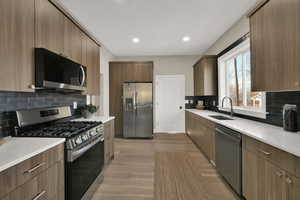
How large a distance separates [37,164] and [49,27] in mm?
1448

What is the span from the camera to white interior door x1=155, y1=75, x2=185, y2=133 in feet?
18.3

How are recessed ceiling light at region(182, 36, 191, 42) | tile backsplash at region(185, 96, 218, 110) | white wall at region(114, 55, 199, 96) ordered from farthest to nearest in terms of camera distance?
1. white wall at region(114, 55, 199, 96)
2. tile backsplash at region(185, 96, 218, 110)
3. recessed ceiling light at region(182, 36, 191, 42)

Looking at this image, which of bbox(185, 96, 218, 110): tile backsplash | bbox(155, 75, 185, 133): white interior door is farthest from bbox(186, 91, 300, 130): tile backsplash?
bbox(155, 75, 185, 133): white interior door

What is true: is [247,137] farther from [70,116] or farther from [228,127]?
[70,116]

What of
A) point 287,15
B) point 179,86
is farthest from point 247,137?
point 179,86

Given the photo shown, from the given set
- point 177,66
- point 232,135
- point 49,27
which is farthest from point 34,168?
point 177,66

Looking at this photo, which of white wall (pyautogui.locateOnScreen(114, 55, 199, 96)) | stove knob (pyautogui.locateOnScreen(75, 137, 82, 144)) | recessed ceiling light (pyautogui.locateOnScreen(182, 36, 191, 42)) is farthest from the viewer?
white wall (pyautogui.locateOnScreen(114, 55, 199, 96))

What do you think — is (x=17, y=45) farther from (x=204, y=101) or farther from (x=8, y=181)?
(x=204, y=101)

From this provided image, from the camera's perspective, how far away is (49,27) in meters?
1.77

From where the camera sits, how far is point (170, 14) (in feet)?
9.23

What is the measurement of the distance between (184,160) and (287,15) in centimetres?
277

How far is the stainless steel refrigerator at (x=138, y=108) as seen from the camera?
15.6ft

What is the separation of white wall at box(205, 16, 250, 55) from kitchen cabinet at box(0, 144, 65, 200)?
11.0 feet

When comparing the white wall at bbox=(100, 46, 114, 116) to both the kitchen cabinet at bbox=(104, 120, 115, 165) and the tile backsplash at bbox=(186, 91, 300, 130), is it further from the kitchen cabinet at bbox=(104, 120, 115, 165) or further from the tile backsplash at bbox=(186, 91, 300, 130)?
the tile backsplash at bbox=(186, 91, 300, 130)
